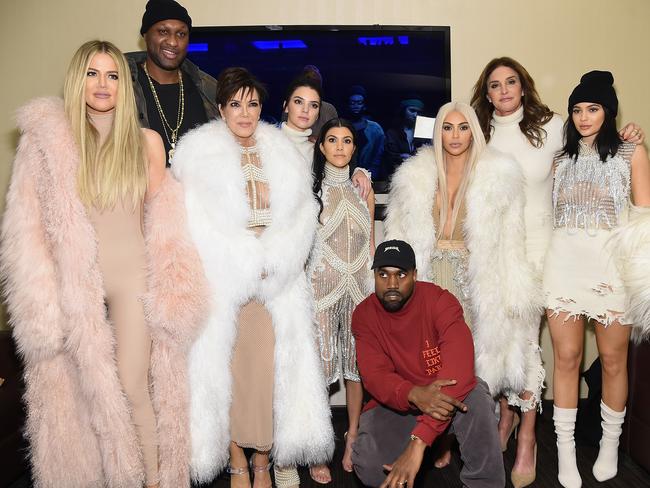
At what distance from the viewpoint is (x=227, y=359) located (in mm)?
2697

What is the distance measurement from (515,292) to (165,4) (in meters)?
2.26

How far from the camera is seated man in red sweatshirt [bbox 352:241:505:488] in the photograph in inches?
100

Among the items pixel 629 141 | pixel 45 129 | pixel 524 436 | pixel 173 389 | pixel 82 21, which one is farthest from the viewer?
pixel 82 21

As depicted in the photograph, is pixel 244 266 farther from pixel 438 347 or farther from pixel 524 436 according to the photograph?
pixel 524 436

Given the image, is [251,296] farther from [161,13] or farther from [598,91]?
[598,91]

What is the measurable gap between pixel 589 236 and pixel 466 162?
2.24 ft

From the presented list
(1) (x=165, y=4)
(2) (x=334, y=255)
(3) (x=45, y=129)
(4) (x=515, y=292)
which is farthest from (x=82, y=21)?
(4) (x=515, y=292)

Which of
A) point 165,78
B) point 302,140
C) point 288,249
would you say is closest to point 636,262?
point 288,249

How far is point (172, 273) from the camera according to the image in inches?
99.1

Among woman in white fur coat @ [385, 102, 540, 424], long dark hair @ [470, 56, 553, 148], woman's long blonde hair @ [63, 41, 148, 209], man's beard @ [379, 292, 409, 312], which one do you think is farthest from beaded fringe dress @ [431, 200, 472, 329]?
woman's long blonde hair @ [63, 41, 148, 209]

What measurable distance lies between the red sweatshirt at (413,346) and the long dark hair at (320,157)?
26.0 inches

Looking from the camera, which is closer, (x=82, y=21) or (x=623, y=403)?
(x=623, y=403)

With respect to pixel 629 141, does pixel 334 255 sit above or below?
below

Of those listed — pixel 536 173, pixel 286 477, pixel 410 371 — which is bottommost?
pixel 286 477
